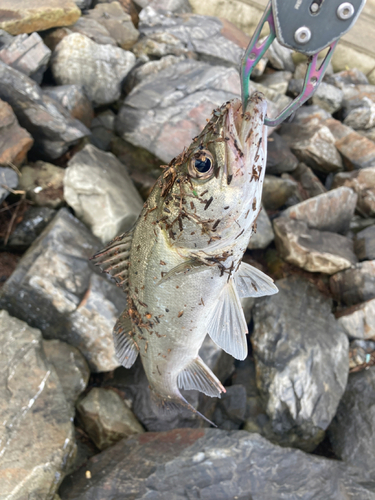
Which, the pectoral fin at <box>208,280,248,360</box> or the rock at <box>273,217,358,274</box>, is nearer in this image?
the pectoral fin at <box>208,280,248,360</box>

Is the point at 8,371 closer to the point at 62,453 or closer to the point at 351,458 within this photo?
the point at 62,453

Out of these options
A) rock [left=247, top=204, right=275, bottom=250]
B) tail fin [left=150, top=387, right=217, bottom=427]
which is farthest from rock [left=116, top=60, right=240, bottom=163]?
tail fin [left=150, top=387, right=217, bottom=427]

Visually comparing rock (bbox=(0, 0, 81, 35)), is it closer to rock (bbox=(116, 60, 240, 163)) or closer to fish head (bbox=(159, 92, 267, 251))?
rock (bbox=(116, 60, 240, 163))

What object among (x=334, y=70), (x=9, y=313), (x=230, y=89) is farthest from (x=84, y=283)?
(x=334, y=70)

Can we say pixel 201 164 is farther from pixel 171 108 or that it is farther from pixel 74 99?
pixel 74 99

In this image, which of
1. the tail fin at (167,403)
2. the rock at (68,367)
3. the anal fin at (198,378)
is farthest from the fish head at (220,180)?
the rock at (68,367)

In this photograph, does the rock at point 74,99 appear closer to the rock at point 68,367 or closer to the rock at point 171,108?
the rock at point 171,108
